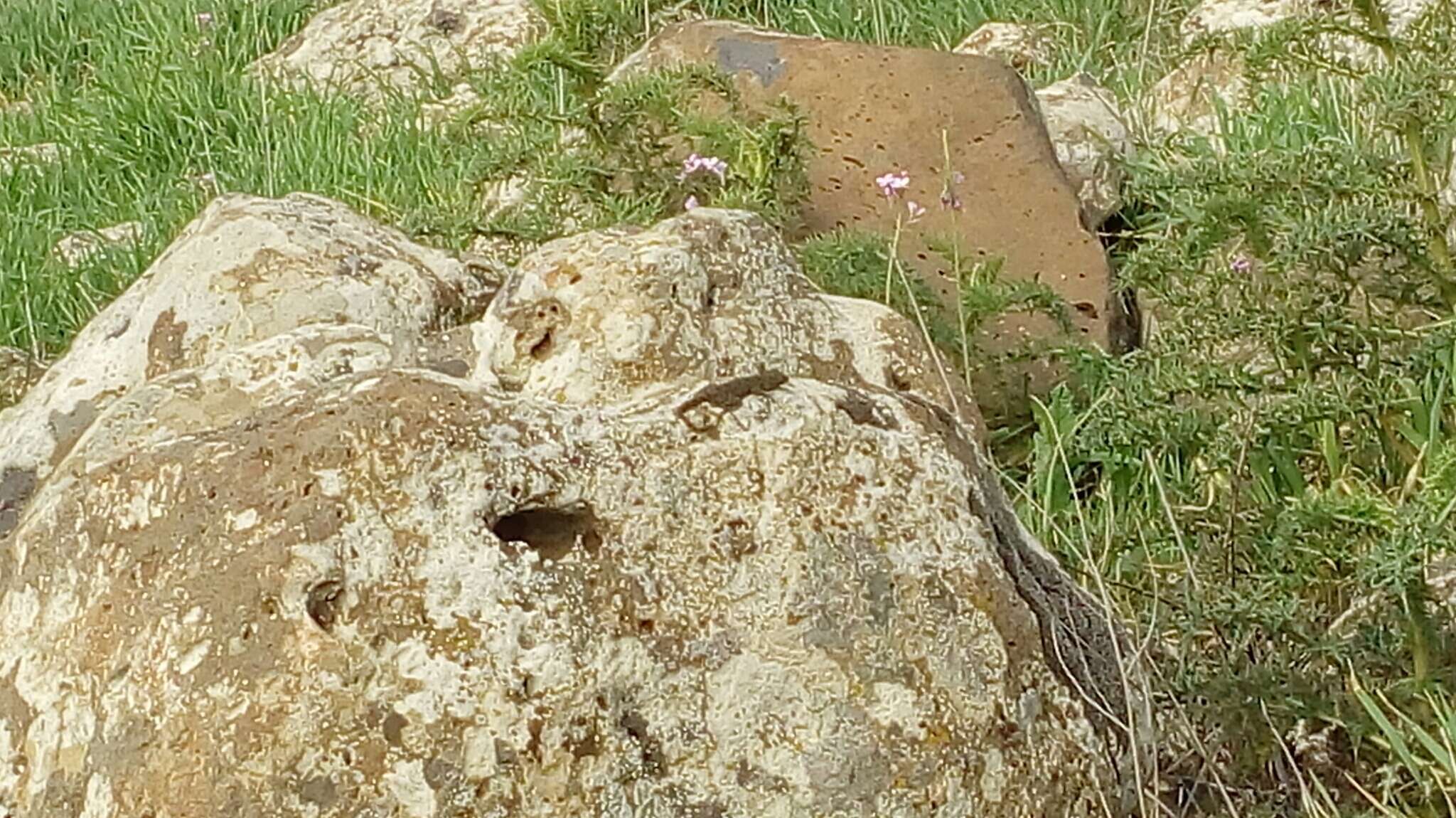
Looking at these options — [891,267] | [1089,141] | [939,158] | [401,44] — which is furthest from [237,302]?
[401,44]

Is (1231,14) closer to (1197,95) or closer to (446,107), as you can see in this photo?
(1197,95)

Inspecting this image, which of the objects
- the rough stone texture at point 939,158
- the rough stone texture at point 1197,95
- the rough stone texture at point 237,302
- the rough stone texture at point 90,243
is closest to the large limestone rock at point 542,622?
the rough stone texture at point 237,302

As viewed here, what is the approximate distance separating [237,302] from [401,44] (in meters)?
3.75

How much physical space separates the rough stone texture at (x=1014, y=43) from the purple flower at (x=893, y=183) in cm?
144

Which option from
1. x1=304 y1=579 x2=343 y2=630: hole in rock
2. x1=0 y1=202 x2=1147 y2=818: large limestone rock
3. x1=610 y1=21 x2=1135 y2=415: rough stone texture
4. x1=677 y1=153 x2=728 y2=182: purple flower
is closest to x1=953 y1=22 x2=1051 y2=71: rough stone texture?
x1=610 y1=21 x2=1135 y2=415: rough stone texture

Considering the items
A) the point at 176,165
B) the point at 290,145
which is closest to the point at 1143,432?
the point at 290,145

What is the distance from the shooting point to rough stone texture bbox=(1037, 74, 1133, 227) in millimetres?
4406

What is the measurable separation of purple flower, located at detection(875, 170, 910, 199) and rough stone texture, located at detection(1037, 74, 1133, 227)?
0.38 m

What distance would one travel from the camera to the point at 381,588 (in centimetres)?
170

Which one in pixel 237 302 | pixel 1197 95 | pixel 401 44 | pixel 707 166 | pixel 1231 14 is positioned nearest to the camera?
pixel 237 302

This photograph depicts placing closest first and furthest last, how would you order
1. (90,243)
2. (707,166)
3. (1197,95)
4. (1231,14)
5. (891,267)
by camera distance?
(891,267) → (707,166) → (1197,95) → (90,243) → (1231,14)

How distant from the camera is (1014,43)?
5.58m

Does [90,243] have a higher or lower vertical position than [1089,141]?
lower

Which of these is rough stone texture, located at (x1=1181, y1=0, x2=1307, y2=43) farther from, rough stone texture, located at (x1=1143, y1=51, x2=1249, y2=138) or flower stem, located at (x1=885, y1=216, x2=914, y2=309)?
flower stem, located at (x1=885, y1=216, x2=914, y2=309)
